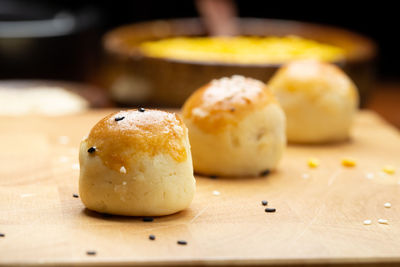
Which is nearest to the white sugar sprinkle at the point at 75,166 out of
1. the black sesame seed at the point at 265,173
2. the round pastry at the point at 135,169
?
the round pastry at the point at 135,169

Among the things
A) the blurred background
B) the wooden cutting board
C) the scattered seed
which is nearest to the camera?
the wooden cutting board

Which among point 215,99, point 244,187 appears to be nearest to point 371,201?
point 244,187

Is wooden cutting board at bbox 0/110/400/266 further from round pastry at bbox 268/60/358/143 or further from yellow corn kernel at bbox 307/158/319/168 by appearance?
round pastry at bbox 268/60/358/143

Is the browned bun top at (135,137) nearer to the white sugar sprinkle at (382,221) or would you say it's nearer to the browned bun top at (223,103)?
the browned bun top at (223,103)

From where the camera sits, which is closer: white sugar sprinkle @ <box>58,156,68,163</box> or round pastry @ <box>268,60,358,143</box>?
white sugar sprinkle @ <box>58,156,68,163</box>

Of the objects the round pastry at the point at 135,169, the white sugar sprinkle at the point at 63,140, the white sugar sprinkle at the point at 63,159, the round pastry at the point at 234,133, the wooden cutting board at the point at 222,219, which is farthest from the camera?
the white sugar sprinkle at the point at 63,140

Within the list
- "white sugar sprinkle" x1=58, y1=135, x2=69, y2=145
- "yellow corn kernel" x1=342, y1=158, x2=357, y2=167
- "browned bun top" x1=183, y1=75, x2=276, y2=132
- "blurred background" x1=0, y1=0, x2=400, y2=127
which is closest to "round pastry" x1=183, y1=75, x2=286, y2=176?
"browned bun top" x1=183, y1=75, x2=276, y2=132

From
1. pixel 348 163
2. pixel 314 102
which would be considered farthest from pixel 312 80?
pixel 348 163
